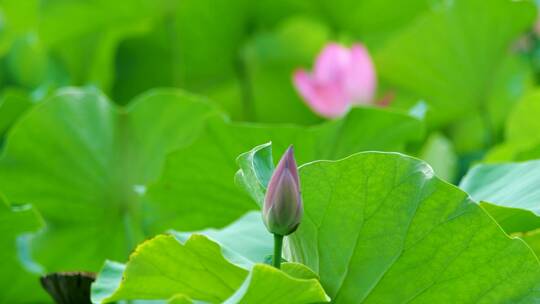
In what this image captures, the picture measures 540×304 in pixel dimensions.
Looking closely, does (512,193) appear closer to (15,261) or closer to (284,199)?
(284,199)

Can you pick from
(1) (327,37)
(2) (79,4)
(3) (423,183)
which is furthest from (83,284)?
(1) (327,37)

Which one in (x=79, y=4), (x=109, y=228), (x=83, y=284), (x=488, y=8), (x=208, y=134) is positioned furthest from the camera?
(x=79, y=4)

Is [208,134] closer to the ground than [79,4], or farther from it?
closer to the ground

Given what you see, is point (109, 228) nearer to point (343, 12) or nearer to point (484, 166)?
point (484, 166)

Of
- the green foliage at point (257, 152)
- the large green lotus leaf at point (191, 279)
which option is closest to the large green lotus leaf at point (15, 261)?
the green foliage at point (257, 152)

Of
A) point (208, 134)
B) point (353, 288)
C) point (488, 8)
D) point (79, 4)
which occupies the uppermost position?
point (79, 4)

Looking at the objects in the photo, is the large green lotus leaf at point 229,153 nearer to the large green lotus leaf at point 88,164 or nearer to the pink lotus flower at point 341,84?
the large green lotus leaf at point 88,164

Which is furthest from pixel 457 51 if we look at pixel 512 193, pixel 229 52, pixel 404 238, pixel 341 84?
pixel 404 238
